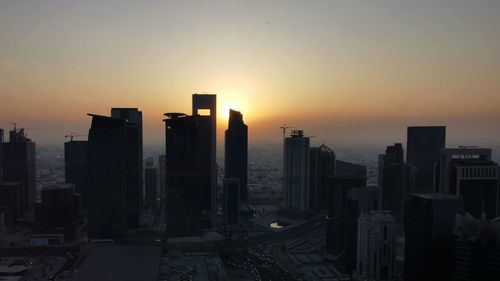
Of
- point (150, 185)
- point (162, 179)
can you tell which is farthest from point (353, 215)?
point (162, 179)

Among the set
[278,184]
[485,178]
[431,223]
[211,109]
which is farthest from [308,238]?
[278,184]

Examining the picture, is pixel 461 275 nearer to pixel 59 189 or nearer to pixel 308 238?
pixel 308 238

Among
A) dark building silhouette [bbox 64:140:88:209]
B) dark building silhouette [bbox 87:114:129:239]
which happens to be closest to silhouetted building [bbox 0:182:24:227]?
dark building silhouette [bbox 64:140:88:209]

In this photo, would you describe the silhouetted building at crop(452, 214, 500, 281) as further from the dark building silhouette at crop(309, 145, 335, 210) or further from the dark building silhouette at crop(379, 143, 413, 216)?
the dark building silhouette at crop(309, 145, 335, 210)

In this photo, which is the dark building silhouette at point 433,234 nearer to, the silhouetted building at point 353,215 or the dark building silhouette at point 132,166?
the silhouetted building at point 353,215

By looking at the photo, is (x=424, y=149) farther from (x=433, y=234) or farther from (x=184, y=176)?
(x=433, y=234)

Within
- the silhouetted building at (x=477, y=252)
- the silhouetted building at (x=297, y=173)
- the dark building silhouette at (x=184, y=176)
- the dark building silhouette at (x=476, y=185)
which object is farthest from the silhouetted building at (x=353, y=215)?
the silhouetted building at (x=297, y=173)
